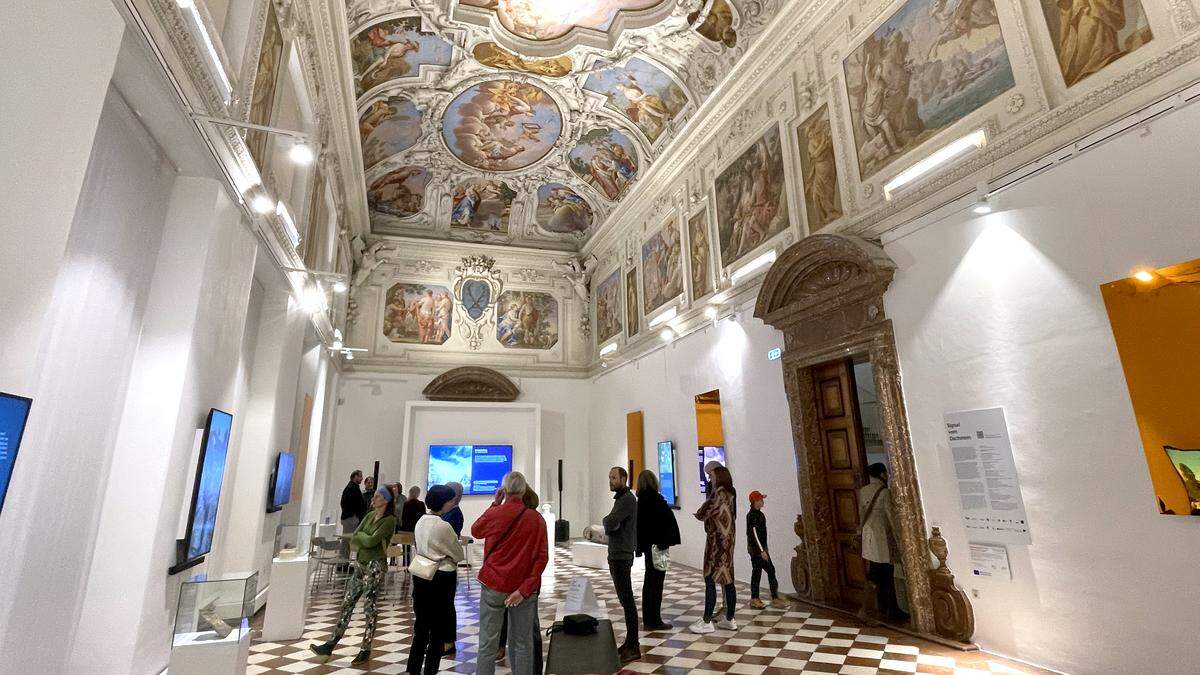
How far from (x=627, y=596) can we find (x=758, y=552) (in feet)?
9.64

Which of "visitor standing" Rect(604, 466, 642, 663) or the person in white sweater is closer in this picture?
the person in white sweater

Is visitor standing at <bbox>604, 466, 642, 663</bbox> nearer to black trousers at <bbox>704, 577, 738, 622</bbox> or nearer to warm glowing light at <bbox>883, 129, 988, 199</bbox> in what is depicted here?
black trousers at <bbox>704, 577, 738, 622</bbox>

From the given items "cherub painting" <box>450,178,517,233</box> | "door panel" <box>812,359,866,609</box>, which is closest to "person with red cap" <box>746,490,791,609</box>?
"door panel" <box>812,359,866,609</box>

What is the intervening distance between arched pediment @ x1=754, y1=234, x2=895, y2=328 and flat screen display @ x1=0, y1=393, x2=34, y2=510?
715 centimetres

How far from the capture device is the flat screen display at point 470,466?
611 inches

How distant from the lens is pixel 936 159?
630 cm

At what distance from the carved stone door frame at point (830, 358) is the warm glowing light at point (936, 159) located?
81 centimetres

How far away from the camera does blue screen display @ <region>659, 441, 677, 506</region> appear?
11.5 meters

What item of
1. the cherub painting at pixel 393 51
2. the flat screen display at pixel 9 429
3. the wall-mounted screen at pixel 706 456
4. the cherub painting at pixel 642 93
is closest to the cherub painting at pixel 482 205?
the cherub painting at pixel 393 51

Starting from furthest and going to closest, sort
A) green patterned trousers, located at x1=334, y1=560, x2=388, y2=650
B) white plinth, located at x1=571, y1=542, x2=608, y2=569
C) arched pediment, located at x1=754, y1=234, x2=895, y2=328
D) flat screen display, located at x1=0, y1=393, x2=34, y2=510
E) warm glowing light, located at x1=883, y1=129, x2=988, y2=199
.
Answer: white plinth, located at x1=571, y1=542, x2=608, y2=569, arched pediment, located at x1=754, y1=234, x2=895, y2=328, warm glowing light, located at x1=883, y1=129, x2=988, y2=199, green patterned trousers, located at x1=334, y1=560, x2=388, y2=650, flat screen display, located at x1=0, y1=393, x2=34, y2=510

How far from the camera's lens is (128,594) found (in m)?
4.20

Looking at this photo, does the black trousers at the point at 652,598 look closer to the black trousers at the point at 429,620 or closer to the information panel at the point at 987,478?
the black trousers at the point at 429,620

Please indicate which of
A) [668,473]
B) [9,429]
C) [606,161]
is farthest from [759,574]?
[606,161]

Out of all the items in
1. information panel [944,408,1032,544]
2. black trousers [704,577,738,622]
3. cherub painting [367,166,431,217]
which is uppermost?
cherub painting [367,166,431,217]
